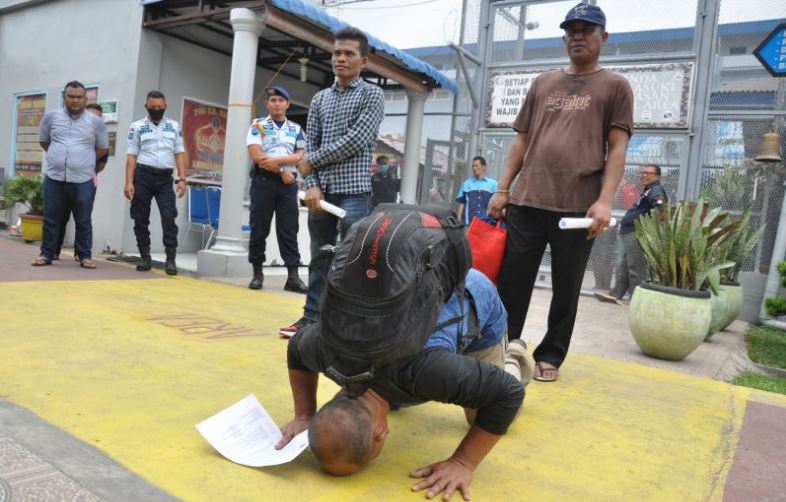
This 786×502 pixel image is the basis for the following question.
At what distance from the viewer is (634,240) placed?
709 cm

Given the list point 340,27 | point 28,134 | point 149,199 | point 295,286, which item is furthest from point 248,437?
point 28,134

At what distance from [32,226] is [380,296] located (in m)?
8.02

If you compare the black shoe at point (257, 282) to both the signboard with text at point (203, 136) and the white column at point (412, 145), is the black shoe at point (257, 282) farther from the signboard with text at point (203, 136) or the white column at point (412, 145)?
the white column at point (412, 145)

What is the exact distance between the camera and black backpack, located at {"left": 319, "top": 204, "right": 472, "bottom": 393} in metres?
1.56

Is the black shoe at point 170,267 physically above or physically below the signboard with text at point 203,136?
below

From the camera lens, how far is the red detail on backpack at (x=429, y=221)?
5.68ft

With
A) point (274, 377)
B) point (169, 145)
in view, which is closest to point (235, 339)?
point (274, 377)

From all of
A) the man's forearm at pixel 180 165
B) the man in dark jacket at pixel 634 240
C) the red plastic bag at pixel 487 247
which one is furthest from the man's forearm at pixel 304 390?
the man in dark jacket at pixel 634 240

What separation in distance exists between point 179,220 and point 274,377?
19.4ft

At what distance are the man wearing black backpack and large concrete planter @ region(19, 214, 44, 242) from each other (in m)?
7.47

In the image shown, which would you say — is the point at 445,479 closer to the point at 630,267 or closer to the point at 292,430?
the point at 292,430

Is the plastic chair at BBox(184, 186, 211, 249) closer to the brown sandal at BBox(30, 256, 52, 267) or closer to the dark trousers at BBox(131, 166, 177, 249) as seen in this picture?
the dark trousers at BBox(131, 166, 177, 249)

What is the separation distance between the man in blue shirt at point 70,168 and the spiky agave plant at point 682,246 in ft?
16.2

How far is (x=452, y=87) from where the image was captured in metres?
9.25
